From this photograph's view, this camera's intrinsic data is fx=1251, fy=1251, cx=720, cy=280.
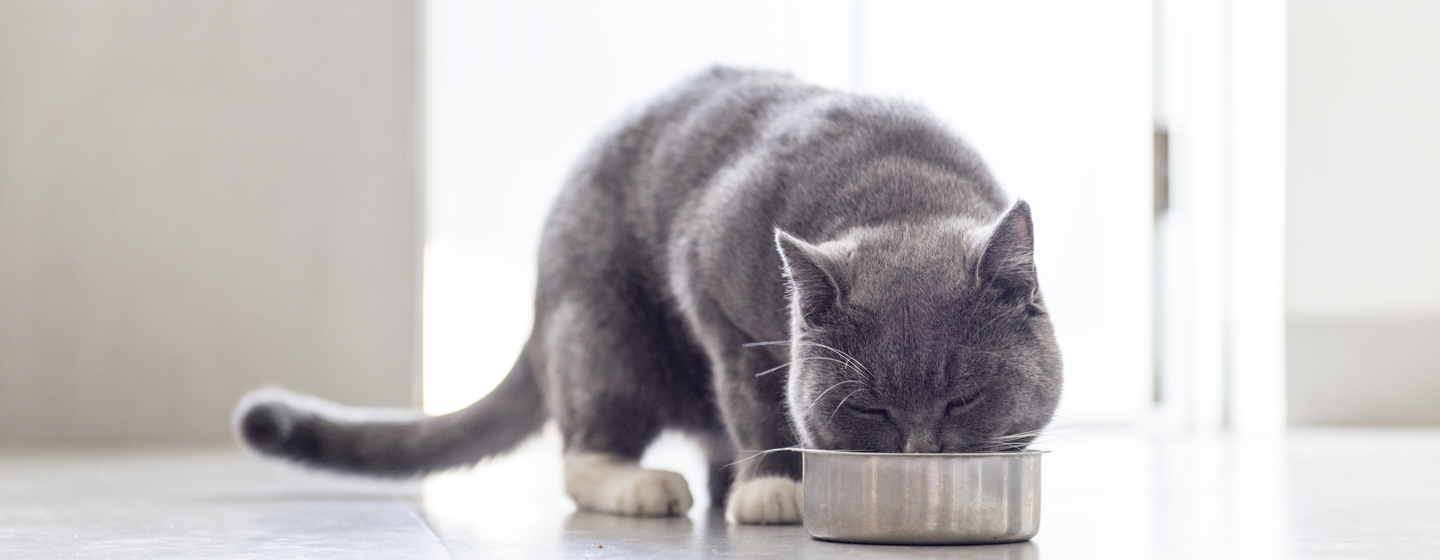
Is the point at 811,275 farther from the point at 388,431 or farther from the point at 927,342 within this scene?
the point at 388,431

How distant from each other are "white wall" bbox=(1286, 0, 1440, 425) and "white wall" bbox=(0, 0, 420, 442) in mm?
3336

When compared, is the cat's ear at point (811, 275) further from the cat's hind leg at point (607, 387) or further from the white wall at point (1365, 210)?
the white wall at point (1365, 210)

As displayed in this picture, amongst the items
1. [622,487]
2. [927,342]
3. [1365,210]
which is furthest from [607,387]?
[1365,210]

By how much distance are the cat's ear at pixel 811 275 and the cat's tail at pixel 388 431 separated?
1008 mm

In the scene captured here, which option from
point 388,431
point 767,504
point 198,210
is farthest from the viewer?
point 198,210

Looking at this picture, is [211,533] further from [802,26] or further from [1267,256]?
[1267,256]

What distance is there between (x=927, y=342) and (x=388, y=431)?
4.12ft

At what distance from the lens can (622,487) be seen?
1946 mm

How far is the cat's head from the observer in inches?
57.8

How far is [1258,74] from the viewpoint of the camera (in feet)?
15.9

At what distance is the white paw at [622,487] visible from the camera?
6.28 ft

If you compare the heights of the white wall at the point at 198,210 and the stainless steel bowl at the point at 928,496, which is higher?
the white wall at the point at 198,210

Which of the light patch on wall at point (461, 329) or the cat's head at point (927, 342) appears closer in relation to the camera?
the cat's head at point (927, 342)

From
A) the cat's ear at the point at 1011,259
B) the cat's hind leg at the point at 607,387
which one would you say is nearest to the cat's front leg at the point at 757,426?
the cat's hind leg at the point at 607,387
